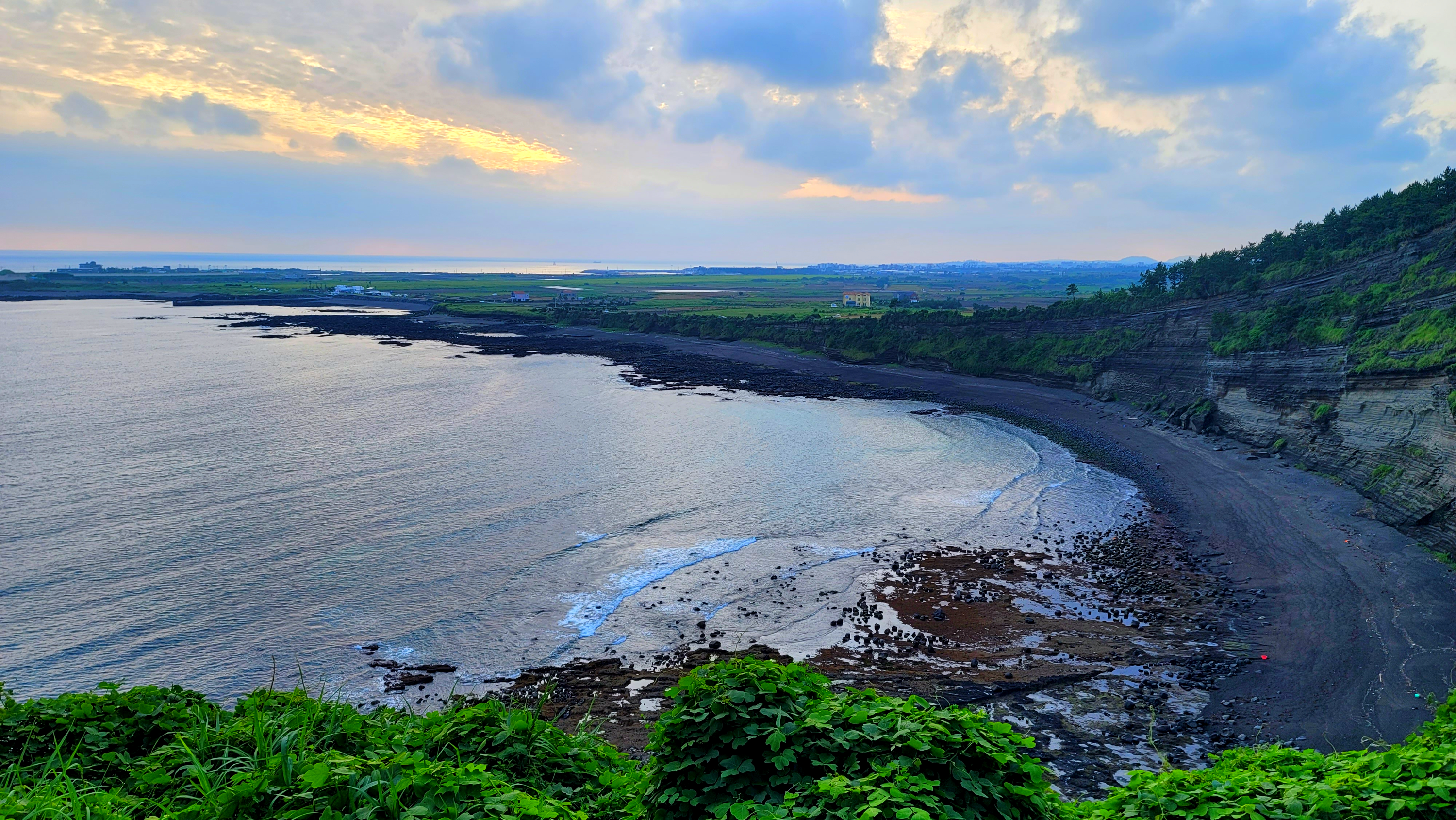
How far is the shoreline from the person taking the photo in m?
23.5

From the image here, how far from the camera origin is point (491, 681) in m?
26.7

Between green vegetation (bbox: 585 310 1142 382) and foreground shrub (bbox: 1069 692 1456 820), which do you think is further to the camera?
green vegetation (bbox: 585 310 1142 382)

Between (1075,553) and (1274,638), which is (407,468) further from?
(1274,638)

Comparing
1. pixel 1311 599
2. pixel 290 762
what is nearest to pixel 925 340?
pixel 1311 599

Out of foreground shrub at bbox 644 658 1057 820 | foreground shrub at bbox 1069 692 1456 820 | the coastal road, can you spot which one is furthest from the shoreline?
foreground shrub at bbox 1069 692 1456 820

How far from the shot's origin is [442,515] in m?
44.1

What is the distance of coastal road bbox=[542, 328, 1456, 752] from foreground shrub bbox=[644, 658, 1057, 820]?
12.6 m

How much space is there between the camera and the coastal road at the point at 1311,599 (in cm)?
2383

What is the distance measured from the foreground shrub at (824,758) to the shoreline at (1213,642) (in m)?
6.70

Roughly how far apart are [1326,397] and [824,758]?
195ft

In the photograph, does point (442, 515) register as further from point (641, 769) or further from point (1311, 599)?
point (1311, 599)

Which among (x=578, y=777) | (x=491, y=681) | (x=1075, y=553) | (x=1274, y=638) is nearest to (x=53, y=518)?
(x=491, y=681)

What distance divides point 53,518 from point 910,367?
308 ft

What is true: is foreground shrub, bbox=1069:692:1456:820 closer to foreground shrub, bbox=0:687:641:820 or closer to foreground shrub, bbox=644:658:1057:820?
foreground shrub, bbox=644:658:1057:820
